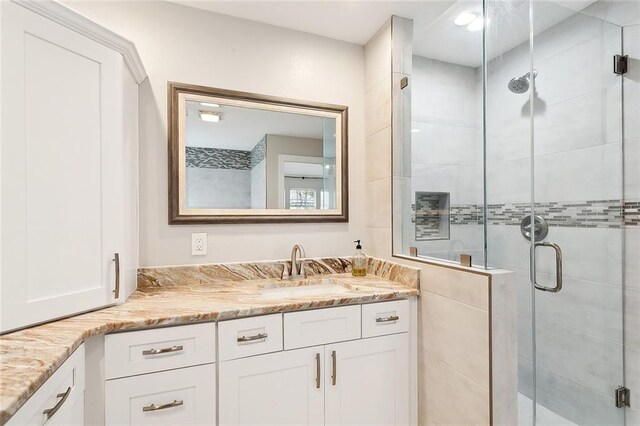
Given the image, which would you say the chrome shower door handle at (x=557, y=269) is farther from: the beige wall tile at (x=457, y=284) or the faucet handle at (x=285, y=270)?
the faucet handle at (x=285, y=270)

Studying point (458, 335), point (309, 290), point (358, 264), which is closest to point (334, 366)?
point (309, 290)

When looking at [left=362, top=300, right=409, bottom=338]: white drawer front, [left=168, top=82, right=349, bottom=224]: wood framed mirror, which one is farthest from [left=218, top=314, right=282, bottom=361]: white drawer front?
[left=168, top=82, right=349, bottom=224]: wood framed mirror

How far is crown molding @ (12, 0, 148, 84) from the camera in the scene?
1099 millimetres

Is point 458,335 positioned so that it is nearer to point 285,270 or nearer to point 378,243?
point 378,243

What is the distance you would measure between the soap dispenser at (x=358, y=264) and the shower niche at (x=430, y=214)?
14.8 inches

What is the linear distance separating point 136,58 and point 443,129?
1.72 m

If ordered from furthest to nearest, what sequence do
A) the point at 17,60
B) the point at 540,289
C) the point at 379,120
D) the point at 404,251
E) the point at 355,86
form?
the point at 355,86, the point at 379,120, the point at 404,251, the point at 540,289, the point at 17,60

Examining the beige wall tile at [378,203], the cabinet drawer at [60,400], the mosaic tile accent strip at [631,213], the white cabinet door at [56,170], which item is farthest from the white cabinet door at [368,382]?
the mosaic tile accent strip at [631,213]

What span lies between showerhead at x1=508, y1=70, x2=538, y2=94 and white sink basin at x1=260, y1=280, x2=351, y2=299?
4.76 feet

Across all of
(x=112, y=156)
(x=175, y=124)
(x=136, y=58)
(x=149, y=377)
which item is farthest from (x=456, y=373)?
(x=136, y=58)

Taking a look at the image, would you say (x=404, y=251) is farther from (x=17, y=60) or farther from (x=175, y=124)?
(x=17, y=60)

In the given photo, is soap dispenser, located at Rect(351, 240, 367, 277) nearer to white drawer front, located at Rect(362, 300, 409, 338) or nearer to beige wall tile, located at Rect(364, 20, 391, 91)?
white drawer front, located at Rect(362, 300, 409, 338)

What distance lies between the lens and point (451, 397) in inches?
58.6

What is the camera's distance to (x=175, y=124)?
1.76 meters
